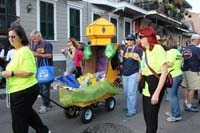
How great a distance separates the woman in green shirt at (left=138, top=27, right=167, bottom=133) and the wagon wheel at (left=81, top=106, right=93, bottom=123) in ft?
7.23

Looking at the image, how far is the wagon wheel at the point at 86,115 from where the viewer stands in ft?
20.2

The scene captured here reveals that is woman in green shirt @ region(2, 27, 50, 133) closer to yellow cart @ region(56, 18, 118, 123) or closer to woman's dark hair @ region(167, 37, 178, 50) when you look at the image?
yellow cart @ region(56, 18, 118, 123)

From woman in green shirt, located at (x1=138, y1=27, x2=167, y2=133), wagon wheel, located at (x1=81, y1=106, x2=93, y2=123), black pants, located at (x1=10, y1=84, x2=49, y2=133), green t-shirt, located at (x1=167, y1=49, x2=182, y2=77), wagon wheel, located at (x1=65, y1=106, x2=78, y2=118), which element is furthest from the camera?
wagon wheel, located at (x1=65, y1=106, x2=78, y2=118)

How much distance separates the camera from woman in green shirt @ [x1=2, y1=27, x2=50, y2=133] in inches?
162

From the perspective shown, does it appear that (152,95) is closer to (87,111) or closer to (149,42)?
(149,42)

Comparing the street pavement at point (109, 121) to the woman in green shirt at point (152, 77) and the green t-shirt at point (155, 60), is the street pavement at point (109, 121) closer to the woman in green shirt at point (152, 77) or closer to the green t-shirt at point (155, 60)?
the woman in green shirt at point (152, 77)

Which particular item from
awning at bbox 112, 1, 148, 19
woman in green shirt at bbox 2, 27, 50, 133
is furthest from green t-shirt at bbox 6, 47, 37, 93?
awning at bbox 112, 1, 148, 19

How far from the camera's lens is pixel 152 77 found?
13.6 ft

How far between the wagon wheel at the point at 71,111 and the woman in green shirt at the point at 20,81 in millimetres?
2215

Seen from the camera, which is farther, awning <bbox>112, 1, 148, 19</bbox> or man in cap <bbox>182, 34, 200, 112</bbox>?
awning <bbox>112, 1, 148, 19</bbox>

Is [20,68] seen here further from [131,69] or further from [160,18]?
[160,18]

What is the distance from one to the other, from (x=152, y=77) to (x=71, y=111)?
2.88 m

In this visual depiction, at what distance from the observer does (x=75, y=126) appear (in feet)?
19.7

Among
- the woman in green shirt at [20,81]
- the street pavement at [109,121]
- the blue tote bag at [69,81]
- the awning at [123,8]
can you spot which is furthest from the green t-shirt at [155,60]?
the awning at [123,8]
